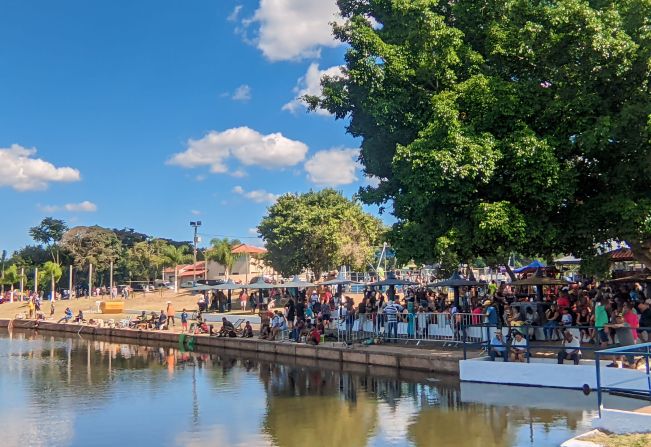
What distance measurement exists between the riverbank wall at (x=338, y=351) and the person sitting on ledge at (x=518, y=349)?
1.78 metres

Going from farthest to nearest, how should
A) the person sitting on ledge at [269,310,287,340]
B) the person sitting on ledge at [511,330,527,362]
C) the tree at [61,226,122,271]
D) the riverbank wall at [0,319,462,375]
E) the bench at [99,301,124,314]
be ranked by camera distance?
the tree at [61,226,122,271] < the bench at [99,301,124,314] < the person sitting on ledge at [269,310,287,340] < the riverbank wall at [0,319,462,375] < the person sitting on ledge at [511,330,527,362]

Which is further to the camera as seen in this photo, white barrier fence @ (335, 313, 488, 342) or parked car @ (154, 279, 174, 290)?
parked car @ (154, 279, 174, 290)

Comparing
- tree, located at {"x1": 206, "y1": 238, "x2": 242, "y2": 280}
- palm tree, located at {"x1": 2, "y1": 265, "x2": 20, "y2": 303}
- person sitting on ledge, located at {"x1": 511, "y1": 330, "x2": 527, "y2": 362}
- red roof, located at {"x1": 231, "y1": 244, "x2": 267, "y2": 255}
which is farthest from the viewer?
red roof, located at {"x1": 231, "y1": 244, "x2": 267, "y2": 255}

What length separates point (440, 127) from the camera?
15141 millimetres

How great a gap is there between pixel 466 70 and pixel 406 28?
2.24m

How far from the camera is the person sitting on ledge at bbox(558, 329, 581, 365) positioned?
47.0 feet

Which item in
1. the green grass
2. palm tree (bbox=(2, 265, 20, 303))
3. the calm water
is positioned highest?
palm tree (bbox=(2, 265, 20, 303))

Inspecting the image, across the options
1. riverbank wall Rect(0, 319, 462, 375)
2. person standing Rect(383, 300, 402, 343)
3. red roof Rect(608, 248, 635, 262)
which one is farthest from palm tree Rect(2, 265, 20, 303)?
red roof Rect(608, 248, 635, 262)

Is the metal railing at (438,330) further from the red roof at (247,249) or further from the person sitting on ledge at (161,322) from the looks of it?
the red roof at (247,249)

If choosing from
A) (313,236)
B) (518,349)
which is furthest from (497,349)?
(313,236)

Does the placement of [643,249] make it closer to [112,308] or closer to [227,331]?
[227,331]

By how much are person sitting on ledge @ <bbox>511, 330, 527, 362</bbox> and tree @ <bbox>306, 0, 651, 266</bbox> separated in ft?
7.97

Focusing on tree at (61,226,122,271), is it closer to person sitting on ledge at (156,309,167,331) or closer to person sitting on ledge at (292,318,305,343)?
person sitting on ledge at (156,309,167,331)

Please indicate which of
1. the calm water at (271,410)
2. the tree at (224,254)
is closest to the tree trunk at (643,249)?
the calm water at (271,410)
